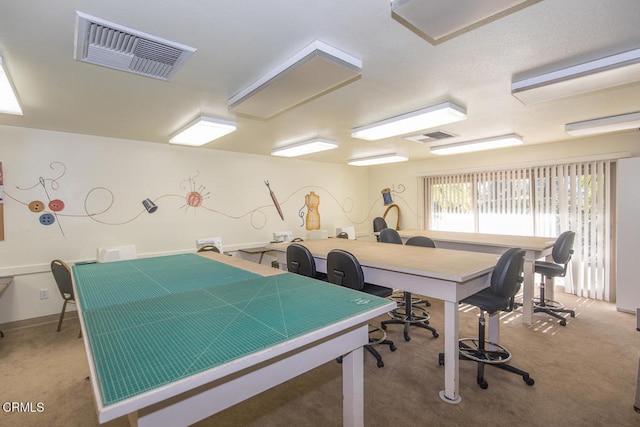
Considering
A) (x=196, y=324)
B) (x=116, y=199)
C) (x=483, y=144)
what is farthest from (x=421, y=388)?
(x=116, y=199)

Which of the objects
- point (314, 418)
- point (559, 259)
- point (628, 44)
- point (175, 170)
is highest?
point (628, 44)

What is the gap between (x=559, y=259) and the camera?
11.4 ft

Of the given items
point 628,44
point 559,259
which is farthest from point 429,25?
point 559,259

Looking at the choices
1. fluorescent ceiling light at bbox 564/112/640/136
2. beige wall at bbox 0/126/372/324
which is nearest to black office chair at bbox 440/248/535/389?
fluorescent ceiling light at bbox 564/112/640/136

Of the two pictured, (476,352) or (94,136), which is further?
(94,136)

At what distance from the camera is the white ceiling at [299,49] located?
1.42m

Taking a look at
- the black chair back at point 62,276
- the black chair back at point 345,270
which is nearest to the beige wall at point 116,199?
the black chair back at point 62,276

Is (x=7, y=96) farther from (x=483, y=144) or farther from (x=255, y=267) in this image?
(x=483, y=144)

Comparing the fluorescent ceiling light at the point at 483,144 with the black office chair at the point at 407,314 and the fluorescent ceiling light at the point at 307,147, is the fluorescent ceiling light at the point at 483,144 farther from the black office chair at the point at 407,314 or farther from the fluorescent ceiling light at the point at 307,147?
the fluorescent ceiling light at the point at 307,147

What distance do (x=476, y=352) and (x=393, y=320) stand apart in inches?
37.7

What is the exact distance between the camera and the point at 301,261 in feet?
9.48

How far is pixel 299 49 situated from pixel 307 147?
2.54 metres

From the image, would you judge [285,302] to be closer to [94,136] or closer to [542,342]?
[542,342]

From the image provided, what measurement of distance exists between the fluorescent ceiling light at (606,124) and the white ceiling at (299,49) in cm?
10
